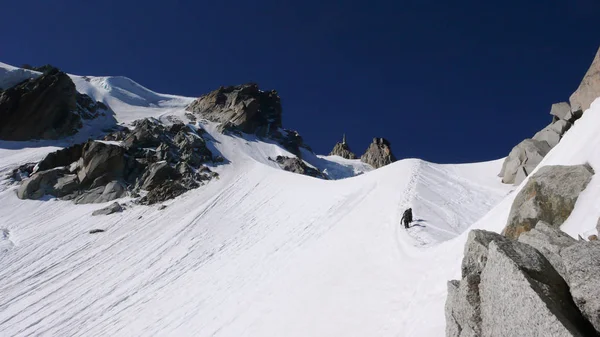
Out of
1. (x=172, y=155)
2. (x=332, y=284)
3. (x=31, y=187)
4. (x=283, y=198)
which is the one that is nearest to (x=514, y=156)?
(x=283, y=198)

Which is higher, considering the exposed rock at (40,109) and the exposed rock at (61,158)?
the exposed rock at (40,109)

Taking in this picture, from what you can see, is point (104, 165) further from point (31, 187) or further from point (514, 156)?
point (514, 156)

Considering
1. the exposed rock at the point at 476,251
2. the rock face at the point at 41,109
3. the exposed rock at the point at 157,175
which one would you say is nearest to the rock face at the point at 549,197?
the exposed rock at the point at 476,251

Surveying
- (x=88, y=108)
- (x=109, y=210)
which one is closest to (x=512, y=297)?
(x=109, y=210)

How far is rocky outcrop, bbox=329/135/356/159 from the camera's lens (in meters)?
112

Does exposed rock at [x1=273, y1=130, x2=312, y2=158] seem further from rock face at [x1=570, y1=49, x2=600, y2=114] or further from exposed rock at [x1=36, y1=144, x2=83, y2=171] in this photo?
rock face at [x1=570, y1=49, x2=600, y2=114]

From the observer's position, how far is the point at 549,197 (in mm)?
8781

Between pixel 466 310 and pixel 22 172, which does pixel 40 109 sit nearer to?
pixel 22 172

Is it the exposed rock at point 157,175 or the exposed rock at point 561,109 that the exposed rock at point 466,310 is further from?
the exposed rock at point 157,175

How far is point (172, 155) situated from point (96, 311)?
106ft

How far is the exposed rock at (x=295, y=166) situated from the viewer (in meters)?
62.0

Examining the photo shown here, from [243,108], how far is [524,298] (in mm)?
85264

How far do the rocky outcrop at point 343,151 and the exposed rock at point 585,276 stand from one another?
10661 centimetres

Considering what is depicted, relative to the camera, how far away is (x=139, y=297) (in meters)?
20.4
